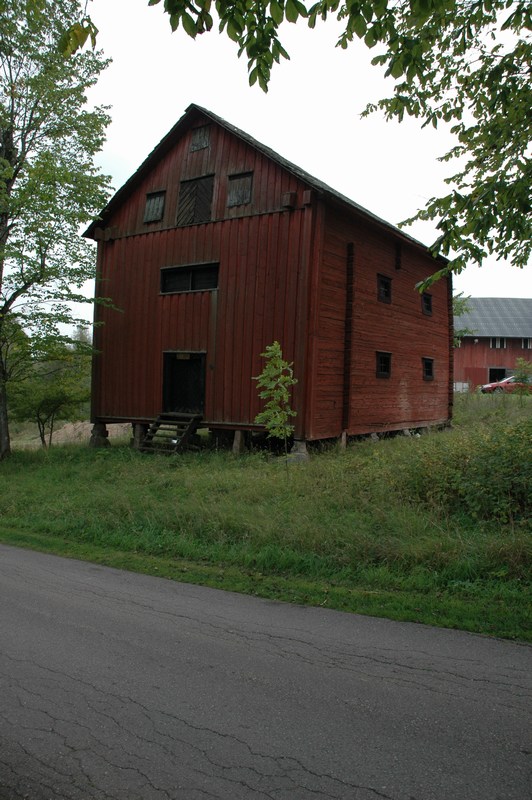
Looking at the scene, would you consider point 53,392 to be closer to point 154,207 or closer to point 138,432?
point 138,432

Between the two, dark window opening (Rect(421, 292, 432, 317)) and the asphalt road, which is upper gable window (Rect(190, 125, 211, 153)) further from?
the asphalt road

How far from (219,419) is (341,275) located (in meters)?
5.02

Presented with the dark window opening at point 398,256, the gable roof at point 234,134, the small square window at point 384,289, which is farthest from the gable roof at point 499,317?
the gable roof at point 234,134

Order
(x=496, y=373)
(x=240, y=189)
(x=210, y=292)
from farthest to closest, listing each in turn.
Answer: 1. (x=496, y=373)
2. (x=210, y=292)
3. (x=240, y=189)

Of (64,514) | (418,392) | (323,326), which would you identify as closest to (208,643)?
(64,514)

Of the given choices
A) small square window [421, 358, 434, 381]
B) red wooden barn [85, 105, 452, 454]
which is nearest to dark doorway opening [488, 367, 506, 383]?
small square window [421, 358, 434, 381]

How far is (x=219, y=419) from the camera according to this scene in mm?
15695

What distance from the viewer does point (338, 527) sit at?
7.77 meters

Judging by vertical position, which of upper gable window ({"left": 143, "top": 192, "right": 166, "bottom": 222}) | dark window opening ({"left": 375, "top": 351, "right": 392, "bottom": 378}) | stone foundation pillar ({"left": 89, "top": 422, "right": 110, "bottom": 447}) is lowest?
stone foundation pillar ({"left": 89, "top": 422, "right": 110, "bottom": 447})

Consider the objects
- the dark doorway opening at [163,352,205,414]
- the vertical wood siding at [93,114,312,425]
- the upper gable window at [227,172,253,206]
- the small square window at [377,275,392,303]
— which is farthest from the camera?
the small square window at [377,275,392,303]

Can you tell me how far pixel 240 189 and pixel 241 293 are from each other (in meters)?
2.88

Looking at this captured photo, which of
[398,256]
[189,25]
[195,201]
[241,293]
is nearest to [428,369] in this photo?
[398,256]

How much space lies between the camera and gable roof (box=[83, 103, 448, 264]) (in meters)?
14.6

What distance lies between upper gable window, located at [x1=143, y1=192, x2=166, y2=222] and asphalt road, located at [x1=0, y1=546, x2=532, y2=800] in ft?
45.4
